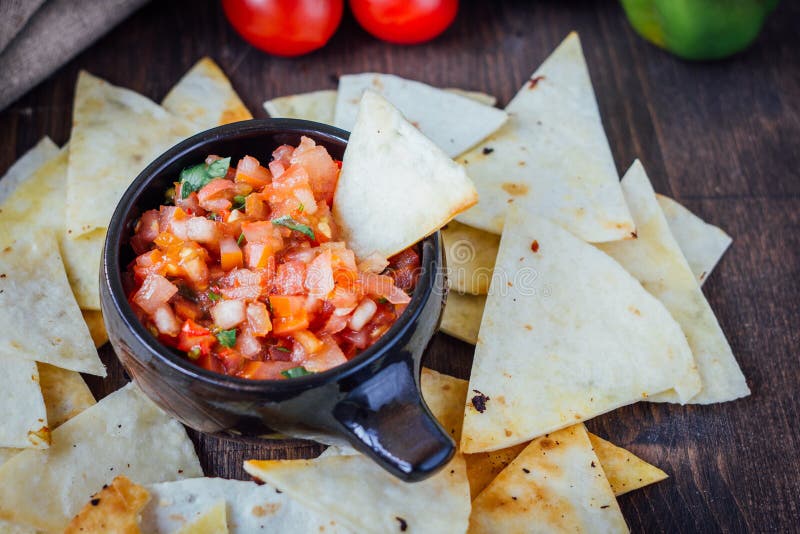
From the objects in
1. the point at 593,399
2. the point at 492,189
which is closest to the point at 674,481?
the point at 593,399

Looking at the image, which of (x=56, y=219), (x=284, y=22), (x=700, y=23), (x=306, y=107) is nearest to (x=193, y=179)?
(x=56, y=219)

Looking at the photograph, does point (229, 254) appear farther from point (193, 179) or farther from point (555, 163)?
point (555, 163)

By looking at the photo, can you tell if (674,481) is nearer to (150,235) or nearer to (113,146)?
(150,235)

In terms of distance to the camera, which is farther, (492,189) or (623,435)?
(492,189)

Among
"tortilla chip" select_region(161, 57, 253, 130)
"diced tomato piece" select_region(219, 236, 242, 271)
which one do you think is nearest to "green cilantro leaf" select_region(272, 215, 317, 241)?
"diced tomato piece" select_region(219, 236, 242, 271)

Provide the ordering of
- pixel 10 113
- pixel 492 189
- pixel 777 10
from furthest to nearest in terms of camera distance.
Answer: pixel 777 10
pixel 10 113
pixel 492 189

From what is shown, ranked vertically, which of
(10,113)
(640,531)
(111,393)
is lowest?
(640,531)

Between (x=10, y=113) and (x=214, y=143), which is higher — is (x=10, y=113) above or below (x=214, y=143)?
below

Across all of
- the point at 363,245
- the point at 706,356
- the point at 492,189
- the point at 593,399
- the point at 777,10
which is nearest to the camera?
the point at 363,245
